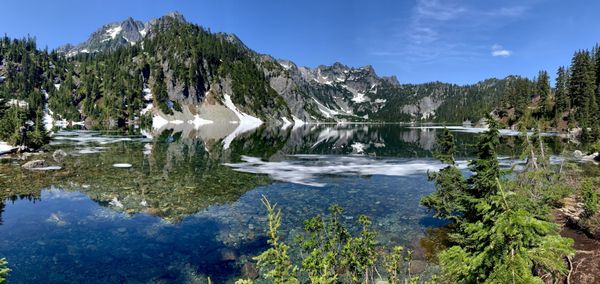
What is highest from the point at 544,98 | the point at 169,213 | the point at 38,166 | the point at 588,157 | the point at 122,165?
the point at 544,98

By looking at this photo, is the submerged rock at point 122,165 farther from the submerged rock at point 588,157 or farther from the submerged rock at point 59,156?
the submerged rock at point 588,157

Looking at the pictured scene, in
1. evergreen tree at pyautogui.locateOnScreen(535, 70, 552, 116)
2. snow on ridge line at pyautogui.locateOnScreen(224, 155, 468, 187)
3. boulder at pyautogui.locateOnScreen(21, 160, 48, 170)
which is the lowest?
snow on ridge line at pyautogui.locateOnScreen(224, 155, 468, 187)

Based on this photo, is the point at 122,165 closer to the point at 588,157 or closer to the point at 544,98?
the point at 588,157

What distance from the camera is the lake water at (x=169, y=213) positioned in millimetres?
17016

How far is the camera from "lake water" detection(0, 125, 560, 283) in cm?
1702

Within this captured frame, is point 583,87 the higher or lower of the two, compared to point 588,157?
higher

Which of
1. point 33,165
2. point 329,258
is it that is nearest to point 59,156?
point 33,165

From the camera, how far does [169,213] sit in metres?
25.4

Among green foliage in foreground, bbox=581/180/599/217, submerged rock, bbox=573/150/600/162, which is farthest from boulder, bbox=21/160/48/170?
submerged rock, bbox=573/150/600/162

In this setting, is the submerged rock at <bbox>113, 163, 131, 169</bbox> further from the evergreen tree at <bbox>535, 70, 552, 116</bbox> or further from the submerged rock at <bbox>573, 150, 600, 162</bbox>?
the evergreen tree at <bbox>535, 70, 552, 116</bbox>

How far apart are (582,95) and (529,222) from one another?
155 m

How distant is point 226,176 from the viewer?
132ft

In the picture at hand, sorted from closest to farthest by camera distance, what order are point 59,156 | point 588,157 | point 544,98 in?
point 59,156 < point 588,157 < point 544,98

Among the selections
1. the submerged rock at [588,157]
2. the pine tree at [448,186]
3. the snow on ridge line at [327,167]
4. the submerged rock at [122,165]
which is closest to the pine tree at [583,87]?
the submerged rock at [588,157]
